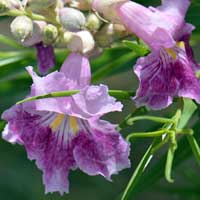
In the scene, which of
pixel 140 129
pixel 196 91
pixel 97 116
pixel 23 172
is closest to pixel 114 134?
pixel 97 116

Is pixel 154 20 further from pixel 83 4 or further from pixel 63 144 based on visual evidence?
pixel 63 144

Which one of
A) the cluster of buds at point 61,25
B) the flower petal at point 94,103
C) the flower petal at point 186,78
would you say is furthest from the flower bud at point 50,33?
the flower petal at point 186,78

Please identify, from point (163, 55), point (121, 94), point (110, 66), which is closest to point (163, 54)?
point (163, 55)

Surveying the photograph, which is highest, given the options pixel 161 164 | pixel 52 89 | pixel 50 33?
pixel 50 33

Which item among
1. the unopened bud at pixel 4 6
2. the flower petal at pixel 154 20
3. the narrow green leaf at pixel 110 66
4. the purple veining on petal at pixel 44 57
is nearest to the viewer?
the unopened bud at pixel 4 6

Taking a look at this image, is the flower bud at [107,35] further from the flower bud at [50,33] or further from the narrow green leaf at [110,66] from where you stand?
the narrow green leaf at [110,66]

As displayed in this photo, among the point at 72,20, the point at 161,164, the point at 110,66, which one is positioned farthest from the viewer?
the point at 110,66

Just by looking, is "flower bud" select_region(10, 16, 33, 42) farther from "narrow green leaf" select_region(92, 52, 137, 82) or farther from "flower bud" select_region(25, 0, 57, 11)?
"narrow green leaf" select_region(92, 52, 137, 82)
